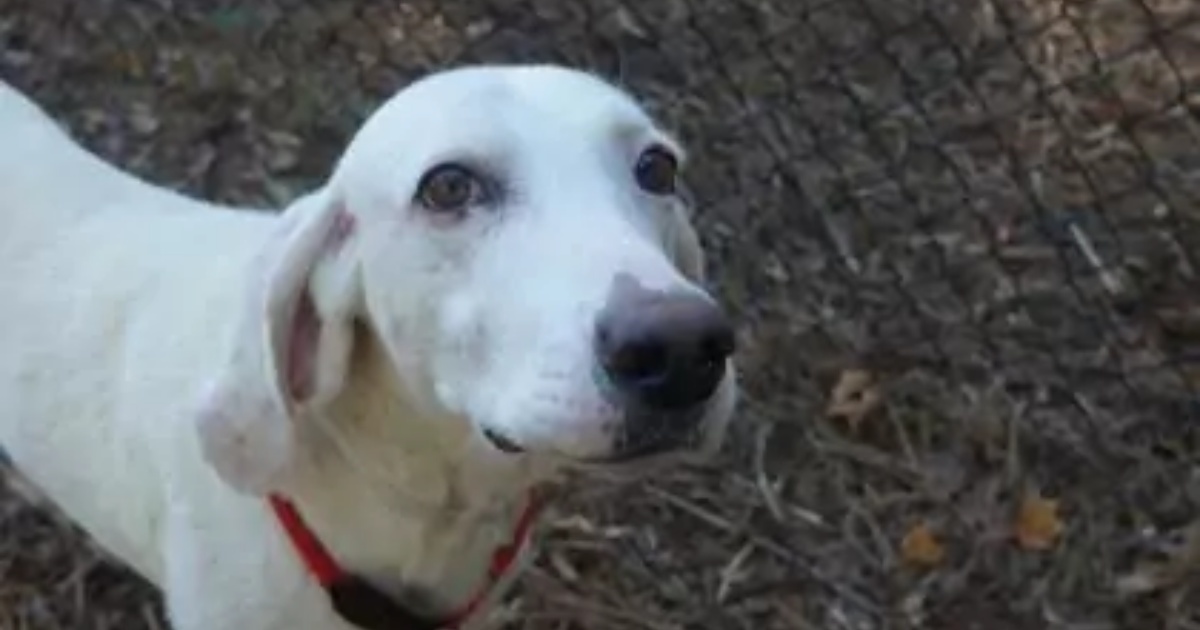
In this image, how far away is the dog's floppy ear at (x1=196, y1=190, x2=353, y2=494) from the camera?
258 centimetres

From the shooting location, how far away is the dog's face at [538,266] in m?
2.26

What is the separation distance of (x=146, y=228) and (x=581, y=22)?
1.65 metres

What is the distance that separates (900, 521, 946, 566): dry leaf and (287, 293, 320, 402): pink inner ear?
1.34m

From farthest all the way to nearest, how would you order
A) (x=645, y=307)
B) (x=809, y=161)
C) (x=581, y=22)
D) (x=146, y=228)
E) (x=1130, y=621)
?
(x=581, y=22), (x=809, y=161), (x=1130, y=621), (x=146, y=228), (x=645, y=307)

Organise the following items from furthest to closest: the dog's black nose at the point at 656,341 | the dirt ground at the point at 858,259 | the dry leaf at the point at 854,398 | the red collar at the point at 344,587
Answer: the dry leaf at the point at 854,398, the dirt ground at the point at 858,259, the red collar at the point at 344,587, the dog's black nose at the point at 656,341

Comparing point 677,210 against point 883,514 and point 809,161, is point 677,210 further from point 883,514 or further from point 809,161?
point 809,161

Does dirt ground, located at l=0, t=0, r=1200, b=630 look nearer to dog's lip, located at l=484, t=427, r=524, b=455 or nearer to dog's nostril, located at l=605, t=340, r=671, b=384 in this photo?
dog's lip, located at l=484, t=427, r=524, b=455

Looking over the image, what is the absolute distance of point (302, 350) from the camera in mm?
2639

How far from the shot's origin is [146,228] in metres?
3.18

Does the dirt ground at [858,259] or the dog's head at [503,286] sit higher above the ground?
the dog's head at [503,286]

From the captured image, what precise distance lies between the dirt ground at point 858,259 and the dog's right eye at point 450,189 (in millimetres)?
1297

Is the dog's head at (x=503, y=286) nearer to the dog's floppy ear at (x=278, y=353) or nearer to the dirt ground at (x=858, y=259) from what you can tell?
the dog's floppy ear at (x=278, y=353)

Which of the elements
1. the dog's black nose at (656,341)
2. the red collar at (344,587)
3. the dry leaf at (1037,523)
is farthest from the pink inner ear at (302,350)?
the dry leaf at (1037,523)

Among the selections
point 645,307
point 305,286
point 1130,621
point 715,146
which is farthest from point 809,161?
point 645,307
